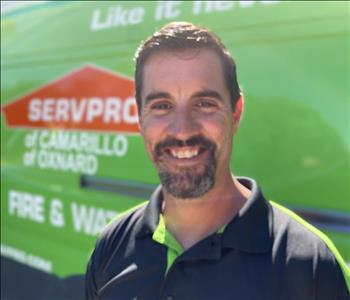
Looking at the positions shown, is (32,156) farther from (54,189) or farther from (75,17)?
(75,17)

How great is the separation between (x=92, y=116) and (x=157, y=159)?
137 cm

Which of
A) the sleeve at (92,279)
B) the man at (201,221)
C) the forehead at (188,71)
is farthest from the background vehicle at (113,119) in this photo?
the sleeve at (92,279)

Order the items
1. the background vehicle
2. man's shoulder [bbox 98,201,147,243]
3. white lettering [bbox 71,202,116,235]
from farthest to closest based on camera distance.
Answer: white lettering [bbox 71,202,116,235]
the background vehicle
man's shoulder [bbox 98,201,147,243]

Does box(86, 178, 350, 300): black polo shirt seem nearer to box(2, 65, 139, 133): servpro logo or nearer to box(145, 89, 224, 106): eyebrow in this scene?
box(145, 89, 224, 106): eyebrow

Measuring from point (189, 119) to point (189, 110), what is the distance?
0.03m

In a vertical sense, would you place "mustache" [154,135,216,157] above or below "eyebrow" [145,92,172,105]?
below

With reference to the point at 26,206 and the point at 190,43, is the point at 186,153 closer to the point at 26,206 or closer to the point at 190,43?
the point at 190,43

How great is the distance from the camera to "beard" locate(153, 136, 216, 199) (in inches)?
52.6

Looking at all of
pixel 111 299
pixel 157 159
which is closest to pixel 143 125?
pixel 157 159

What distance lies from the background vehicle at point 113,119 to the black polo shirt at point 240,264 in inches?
18.9

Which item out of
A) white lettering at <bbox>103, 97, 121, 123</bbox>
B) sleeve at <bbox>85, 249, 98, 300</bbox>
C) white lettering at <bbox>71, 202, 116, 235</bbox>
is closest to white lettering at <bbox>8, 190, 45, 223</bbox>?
white lettering at <bbox>71, 202, 116, 235</bbox>

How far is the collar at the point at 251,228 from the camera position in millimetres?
1296

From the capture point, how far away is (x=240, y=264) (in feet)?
4.23

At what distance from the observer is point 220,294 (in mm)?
1285
